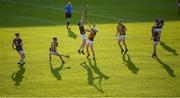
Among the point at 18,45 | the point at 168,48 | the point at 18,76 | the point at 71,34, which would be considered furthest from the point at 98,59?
the point at 71,34

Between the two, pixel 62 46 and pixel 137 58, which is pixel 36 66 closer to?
pixel 62 46

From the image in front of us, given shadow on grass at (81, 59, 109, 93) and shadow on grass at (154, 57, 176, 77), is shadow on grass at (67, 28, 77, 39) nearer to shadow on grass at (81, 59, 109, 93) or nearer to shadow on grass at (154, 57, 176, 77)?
shadow on grass at (81, 59, 109, 93)

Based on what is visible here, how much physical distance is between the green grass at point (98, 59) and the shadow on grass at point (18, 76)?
0.06 meters

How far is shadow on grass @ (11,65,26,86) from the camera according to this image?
19.6 meters

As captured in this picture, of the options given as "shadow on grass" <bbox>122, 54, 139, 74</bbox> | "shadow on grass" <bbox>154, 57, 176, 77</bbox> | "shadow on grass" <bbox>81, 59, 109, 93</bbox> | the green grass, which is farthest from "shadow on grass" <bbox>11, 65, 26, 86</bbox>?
"shadow on grass" <bbox>154, 57, 176, 77</bbox>

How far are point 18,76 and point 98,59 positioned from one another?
5.52 m

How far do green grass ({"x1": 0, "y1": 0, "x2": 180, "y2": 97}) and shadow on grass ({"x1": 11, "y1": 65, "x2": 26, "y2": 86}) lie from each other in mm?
55

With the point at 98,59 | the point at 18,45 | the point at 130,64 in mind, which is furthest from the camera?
the point at 98,59

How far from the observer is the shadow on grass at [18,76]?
19.6m

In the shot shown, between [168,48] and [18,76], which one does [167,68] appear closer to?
[168,48]

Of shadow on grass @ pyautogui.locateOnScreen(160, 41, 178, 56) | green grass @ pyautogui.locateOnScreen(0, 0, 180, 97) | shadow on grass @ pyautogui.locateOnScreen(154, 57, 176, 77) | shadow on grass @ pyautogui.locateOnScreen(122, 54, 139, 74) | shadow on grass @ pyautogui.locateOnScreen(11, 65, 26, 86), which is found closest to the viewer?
green grass @ pyautogui.locateOnScreen(0, 0, 180, 97)

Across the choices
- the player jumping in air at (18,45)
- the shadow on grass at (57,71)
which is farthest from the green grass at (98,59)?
the player jumping in air at (18,45)

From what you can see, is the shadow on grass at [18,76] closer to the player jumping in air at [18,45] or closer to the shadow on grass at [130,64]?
the player jumping in air at [18,45]

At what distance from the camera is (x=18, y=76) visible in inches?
800
